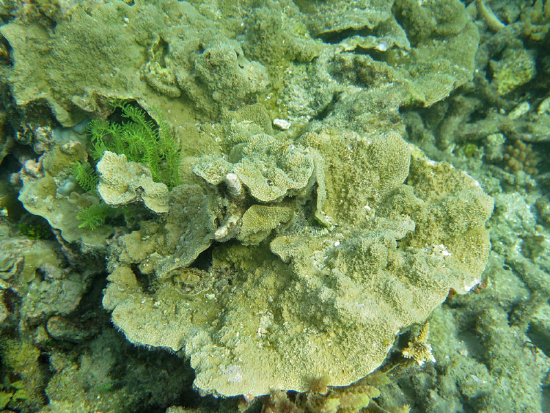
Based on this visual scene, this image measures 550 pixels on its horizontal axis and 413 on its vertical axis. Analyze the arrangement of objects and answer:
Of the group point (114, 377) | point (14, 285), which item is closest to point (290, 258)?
point (114, 377)

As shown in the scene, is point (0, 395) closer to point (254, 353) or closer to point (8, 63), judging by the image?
point (254, 353)

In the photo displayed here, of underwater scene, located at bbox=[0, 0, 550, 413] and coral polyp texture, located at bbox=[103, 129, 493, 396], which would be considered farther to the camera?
underwater scene, located at bbox=[0, 0, 550, 413]

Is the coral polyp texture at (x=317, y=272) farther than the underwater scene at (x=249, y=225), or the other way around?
the underwater scene at (x=249, y=225)

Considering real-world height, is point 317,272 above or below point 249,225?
below
